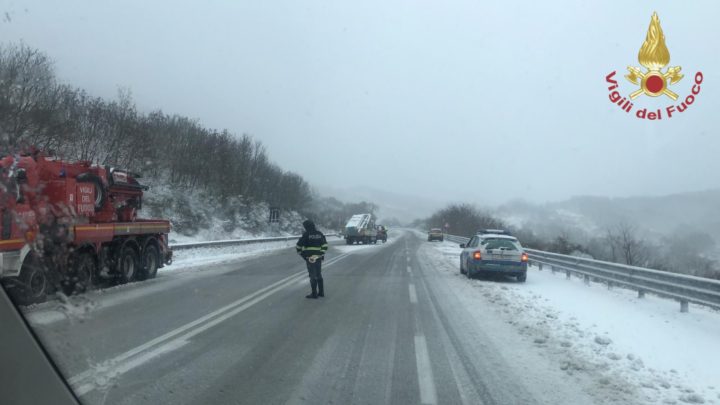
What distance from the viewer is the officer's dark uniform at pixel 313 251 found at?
11883 mm

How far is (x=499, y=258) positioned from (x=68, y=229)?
11.6 metres

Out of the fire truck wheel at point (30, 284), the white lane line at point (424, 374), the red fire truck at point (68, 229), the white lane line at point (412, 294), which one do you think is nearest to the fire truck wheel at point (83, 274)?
the red fire truck at point (68, 229)

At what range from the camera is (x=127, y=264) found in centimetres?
1422

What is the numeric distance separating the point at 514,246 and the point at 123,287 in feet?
36.8

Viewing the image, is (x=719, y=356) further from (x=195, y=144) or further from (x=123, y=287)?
(x=195, y=144)

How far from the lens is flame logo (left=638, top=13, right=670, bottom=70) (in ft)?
34.7

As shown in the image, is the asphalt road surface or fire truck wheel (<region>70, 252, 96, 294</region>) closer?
the asphalt road surface

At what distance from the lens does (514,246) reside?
16.4 m

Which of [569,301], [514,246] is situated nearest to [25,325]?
[569,301]

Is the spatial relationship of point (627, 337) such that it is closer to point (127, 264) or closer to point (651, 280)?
point (651, 280)

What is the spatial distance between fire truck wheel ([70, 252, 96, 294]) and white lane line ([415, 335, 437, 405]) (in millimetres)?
7894

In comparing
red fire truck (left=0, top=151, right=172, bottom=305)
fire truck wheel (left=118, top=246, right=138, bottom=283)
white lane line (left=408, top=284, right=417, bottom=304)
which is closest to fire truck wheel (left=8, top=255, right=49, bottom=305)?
red fire truck (left=0, top=151, right=172, bottom=305)

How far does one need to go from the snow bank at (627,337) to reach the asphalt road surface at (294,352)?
612 mm

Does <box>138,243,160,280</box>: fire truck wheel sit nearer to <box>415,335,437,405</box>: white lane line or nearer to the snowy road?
the snowy road
